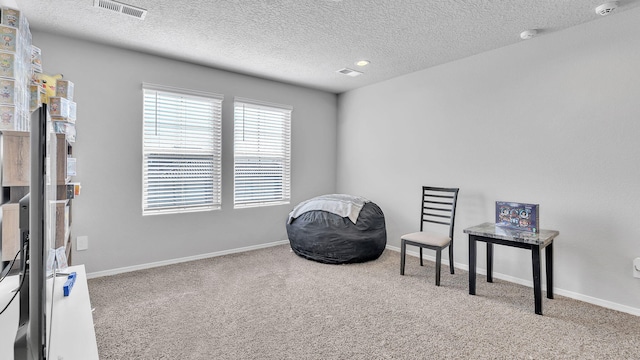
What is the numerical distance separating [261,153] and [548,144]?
3.34m

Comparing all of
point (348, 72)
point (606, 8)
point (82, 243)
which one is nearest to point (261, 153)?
point (348, 72)

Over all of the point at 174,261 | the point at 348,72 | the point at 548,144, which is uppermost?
the point at 348,72

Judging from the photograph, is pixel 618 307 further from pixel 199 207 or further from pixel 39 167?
pixel 199 207

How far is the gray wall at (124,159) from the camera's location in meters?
3.07

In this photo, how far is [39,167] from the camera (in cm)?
79

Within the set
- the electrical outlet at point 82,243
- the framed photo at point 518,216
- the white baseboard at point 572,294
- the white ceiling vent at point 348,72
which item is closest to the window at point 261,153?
the white ceiling vent at point 348,72

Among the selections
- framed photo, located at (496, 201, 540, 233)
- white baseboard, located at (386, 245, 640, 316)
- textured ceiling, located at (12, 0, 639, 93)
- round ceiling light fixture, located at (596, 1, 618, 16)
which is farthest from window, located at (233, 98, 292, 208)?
round ceiling light fixture, located at (596, 1, 618, 16)

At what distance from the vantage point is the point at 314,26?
2.75 metres

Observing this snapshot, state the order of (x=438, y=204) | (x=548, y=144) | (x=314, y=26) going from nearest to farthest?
(x=314, y=26), (x=548, y=144), (x=438, y=204)

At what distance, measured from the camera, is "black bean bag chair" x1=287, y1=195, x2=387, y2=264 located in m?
3.60

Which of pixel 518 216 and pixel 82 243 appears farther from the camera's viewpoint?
pixel 82 243

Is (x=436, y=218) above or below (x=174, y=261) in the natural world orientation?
above

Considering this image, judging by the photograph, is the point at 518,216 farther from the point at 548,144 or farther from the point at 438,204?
the point at 438,204

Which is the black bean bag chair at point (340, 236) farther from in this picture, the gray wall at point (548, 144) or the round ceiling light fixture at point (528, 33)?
the round ceiling light fixture at point (528, 33)
